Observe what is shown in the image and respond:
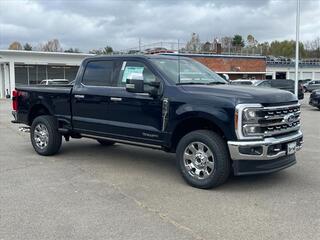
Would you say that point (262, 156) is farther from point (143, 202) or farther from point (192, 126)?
point (143, 202)

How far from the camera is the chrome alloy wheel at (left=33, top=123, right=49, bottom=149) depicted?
8531 mm

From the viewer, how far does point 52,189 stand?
6.11 meters

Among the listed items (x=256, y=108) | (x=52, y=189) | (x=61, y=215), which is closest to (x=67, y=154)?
(x=52, y=189)

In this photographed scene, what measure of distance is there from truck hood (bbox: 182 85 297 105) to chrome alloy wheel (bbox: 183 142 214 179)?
78cm

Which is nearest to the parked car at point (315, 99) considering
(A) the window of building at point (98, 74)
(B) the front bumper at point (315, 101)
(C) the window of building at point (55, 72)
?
(B) the front bumper at point (315, 101)

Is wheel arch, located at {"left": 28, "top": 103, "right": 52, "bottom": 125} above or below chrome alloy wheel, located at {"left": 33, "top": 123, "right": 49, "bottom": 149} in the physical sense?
above

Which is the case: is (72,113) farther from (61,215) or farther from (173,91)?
(61,215)

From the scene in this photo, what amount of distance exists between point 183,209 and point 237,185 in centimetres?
145

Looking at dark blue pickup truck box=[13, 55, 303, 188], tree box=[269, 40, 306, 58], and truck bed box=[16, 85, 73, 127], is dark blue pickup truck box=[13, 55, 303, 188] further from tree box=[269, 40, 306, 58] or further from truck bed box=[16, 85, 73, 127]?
tree box=[269, 40, 306, 58]

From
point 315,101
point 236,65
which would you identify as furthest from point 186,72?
point 236,65

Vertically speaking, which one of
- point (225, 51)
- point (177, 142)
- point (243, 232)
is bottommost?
point (243, 232)

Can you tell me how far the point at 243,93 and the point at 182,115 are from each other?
0.98 meters

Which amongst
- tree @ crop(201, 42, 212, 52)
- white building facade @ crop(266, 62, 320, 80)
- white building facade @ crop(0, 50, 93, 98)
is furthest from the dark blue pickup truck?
white building facade @ crop(266, 62, 320, 80)

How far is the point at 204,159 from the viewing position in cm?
615
